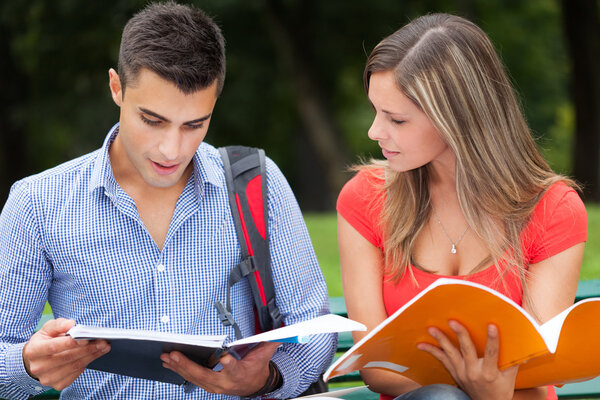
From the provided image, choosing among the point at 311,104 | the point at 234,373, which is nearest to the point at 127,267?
the point at 234,373

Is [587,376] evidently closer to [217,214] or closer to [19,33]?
[217,214]

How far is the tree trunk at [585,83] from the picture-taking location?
461 inches

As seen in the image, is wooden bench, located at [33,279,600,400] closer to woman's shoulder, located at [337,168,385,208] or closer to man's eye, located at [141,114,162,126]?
woman's shoulder, located at [337,168,385,208]

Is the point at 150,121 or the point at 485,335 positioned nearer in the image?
the point at 485,335

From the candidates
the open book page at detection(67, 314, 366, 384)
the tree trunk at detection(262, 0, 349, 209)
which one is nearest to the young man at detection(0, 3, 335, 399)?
the open book page at detection(67, 314, 366, 384)

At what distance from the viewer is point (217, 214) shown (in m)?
2.63

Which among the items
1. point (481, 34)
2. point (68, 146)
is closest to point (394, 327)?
point (481, 34)

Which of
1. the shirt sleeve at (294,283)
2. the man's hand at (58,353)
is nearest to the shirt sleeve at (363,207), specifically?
the shirt sleeve at (294,283)

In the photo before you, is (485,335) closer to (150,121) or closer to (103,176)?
(150,121)

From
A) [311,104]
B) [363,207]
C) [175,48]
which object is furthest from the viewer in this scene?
[311,104]

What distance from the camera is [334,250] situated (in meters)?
6.99

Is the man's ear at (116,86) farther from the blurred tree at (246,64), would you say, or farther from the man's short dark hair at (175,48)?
the blurred tree at (246,64)

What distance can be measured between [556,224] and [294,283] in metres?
0.88

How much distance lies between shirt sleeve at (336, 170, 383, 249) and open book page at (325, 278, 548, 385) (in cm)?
61
